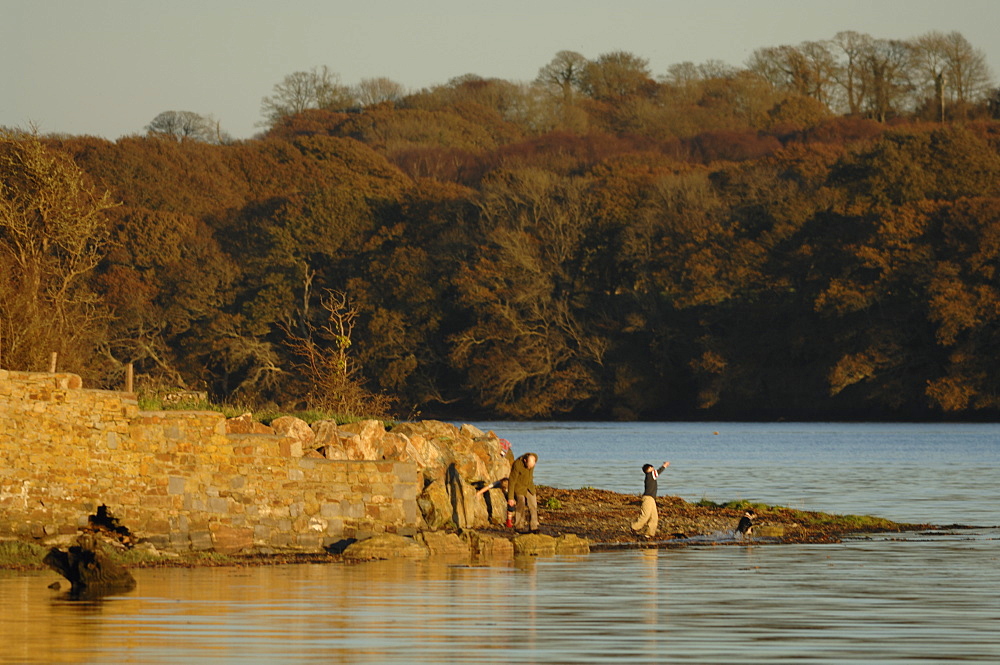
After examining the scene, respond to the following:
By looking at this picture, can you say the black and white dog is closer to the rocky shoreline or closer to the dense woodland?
the rocky shoreline

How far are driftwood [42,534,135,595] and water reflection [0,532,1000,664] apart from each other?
30cm

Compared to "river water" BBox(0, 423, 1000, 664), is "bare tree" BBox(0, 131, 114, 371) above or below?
above

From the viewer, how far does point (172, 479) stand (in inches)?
792

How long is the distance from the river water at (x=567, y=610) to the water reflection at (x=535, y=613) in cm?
2

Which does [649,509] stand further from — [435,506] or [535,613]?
[535,613]

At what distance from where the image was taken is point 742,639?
1313cm

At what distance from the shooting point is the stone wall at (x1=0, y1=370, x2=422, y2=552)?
62.6 ft

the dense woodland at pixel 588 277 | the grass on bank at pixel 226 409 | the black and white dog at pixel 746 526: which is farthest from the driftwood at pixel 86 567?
the dense woodland at pixel 588 277

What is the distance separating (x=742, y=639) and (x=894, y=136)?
202 ft

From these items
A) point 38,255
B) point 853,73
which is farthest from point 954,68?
point 38,255

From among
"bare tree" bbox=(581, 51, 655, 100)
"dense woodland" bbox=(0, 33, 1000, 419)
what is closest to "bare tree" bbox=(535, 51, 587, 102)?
"bare tree" bbox=(581, 51, 655, 100)

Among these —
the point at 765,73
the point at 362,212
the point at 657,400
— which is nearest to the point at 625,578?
A: the point at 657,400

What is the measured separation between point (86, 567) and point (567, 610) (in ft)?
15.2

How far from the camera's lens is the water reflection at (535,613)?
12.3 metres
